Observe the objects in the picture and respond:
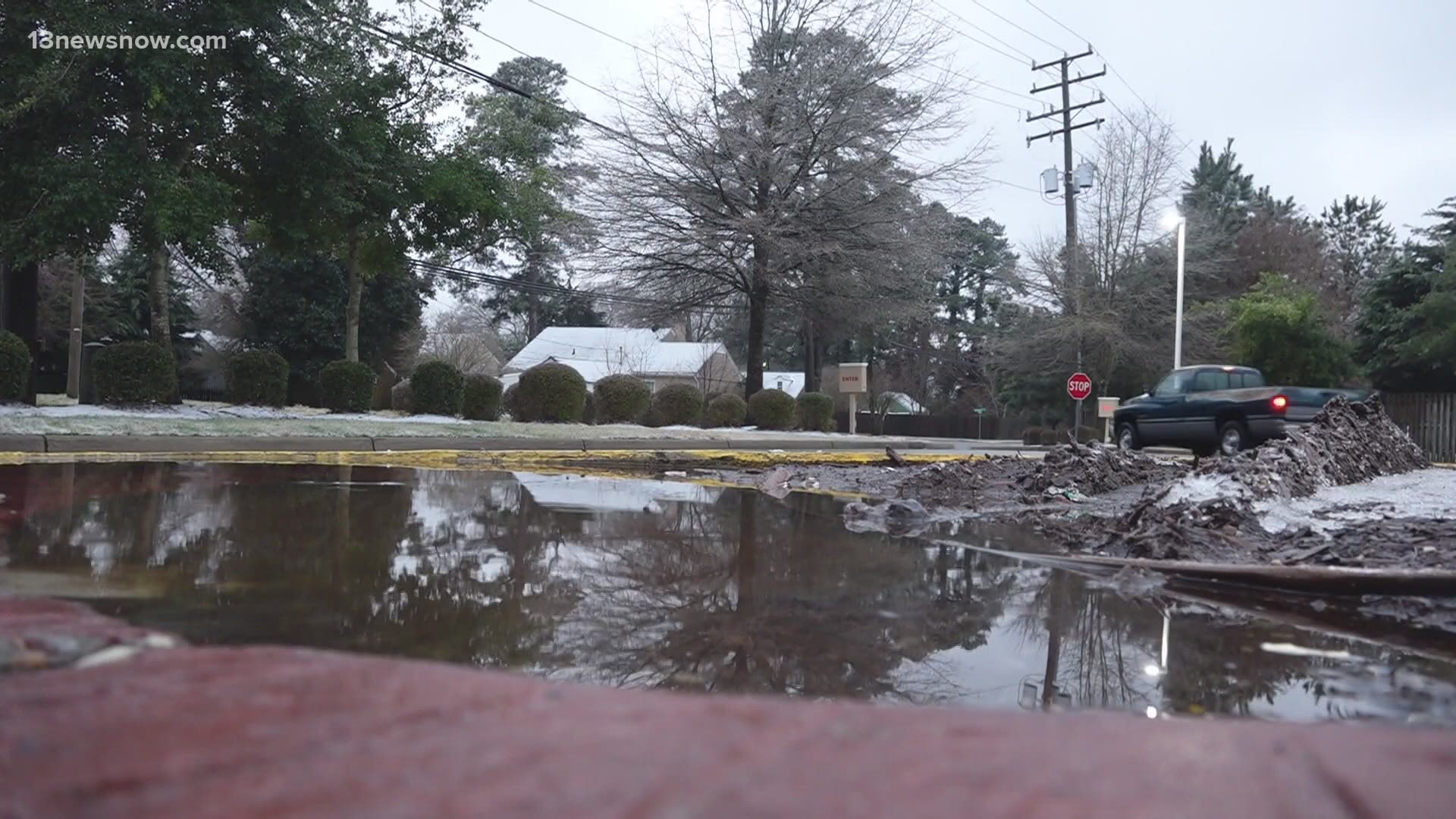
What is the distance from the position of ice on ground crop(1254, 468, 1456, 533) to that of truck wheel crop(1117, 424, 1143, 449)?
890 cm

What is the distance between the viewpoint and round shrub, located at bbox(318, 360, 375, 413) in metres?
19.3

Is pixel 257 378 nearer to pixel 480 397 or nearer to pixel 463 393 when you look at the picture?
pixel 463 393

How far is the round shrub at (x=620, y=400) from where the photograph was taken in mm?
24156

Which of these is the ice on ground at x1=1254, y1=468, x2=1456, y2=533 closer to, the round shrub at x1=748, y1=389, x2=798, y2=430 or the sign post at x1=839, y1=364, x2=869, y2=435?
the sign post at x1=839, y1=364, x2=869, y2=435

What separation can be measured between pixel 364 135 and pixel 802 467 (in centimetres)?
1104

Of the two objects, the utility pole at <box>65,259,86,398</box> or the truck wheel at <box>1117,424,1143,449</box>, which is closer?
the truck wheel at <box>1117,424,1143,449</box>

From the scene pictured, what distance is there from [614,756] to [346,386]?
1936 centimetres

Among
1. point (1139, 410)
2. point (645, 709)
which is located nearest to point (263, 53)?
point (1139, 410)

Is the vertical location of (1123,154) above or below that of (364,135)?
above

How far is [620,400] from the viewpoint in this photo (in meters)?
24.2

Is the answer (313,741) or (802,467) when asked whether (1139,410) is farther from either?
(313,741)

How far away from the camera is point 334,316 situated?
3550 cm

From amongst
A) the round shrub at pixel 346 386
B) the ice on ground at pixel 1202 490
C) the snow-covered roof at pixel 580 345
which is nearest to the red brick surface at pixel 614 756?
the ice on ground at pixel 1202 490

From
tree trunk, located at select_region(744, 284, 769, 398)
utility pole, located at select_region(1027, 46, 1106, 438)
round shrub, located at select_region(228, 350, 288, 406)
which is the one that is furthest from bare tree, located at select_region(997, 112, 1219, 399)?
round shrub, located at select_region(228, 350, 288, 406)
